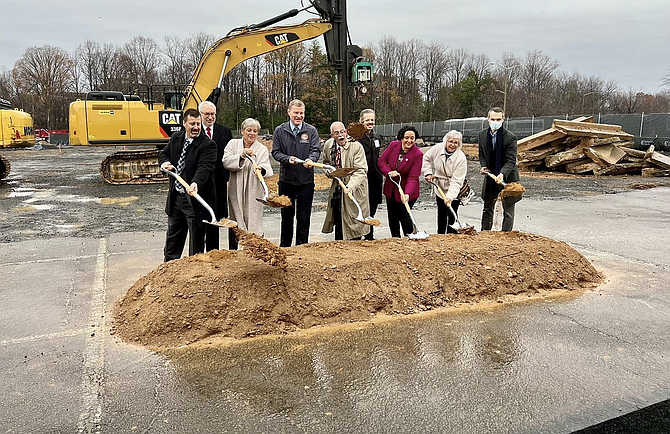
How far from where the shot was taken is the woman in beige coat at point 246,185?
5.72 metres

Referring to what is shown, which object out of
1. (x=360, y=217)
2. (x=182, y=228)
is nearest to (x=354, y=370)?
(x=360, y=217)

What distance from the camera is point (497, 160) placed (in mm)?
6934

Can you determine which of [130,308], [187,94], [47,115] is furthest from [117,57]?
[130,308]

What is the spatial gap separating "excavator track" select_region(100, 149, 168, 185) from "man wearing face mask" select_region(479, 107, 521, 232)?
11246 mm

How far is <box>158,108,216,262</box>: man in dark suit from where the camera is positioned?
17.1ft

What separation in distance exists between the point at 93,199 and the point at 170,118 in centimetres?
455

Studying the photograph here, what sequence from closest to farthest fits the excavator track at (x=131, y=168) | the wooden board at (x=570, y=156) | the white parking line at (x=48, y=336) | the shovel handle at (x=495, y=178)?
1. the white parking line at (x=48, y=336)
2. the shovel handle at (x=495, y=178)
3. the excavator track at (x=131, y=168)
4. the wooden board at (x=570, y=156)

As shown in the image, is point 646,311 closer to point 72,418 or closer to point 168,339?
point 168,339

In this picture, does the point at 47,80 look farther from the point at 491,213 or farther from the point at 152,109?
the point at 491,213

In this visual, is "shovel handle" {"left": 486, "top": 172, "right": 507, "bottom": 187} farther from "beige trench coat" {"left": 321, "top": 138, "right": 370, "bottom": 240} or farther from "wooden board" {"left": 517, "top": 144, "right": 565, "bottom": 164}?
"wooden board" {"left": 517, "top": 144, "right": 565, "bottom": 164}

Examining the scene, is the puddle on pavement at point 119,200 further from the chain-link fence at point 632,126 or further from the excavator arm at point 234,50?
the chain-link fence at point 632,126

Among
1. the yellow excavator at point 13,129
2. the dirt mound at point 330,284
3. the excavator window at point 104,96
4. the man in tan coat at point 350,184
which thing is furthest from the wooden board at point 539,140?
the yellow excavator at point 13,129

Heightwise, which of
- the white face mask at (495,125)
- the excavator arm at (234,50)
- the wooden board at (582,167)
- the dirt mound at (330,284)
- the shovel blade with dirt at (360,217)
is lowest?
the dirt mound at (330,284)

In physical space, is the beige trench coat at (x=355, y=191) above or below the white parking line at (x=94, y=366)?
above
